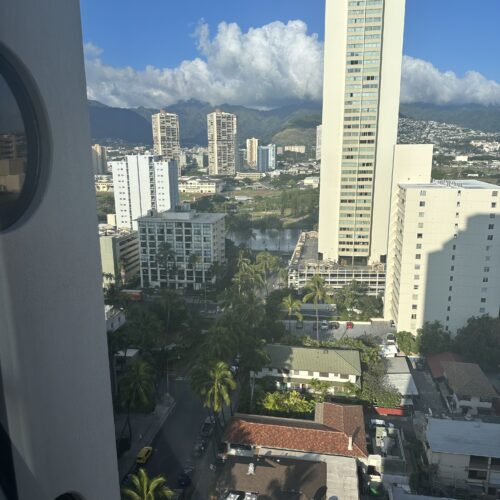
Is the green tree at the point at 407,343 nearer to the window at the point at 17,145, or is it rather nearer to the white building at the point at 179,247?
the white building at the point at 179,247

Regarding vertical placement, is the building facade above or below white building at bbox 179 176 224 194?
below

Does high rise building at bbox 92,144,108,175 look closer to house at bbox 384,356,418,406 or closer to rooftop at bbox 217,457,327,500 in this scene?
house at bbox 384,356,418,406

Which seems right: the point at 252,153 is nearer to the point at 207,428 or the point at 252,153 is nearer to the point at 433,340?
the point at 433,340

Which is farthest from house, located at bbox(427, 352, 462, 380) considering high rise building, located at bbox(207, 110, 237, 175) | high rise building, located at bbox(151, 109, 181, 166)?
high rise building, located at bbox(151, 109, 181, 166)

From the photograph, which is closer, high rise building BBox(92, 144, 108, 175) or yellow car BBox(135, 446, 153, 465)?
yellow car BBox(135, 446, 153, 465)

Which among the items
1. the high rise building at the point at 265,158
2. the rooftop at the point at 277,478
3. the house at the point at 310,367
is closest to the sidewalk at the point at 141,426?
the rooftop at the point at 277,478

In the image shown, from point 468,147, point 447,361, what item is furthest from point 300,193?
point 447,361

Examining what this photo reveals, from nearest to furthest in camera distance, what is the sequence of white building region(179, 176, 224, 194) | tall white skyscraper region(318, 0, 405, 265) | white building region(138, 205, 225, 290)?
tall white skyscraper region(318, 0, 405, 265) → white building region(138, 205, 225, 290) → white building region(179, 176, 224, 194)
